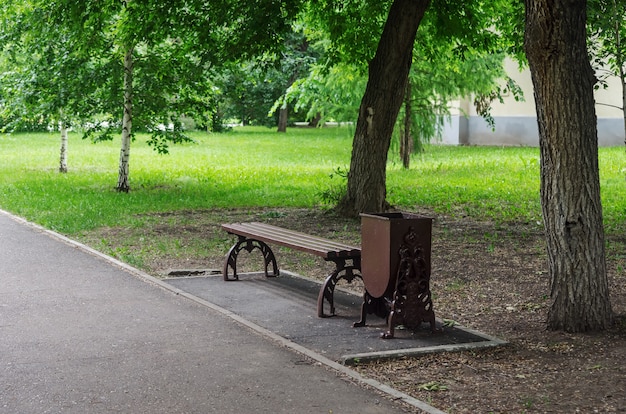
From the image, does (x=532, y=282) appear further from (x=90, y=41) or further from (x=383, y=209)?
(x=90, y=41)

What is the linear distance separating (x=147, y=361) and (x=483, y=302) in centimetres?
361

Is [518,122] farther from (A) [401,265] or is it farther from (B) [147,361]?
(B) [147,361]

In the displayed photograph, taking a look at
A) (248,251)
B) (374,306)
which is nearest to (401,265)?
(374,306)

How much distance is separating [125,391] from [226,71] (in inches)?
592

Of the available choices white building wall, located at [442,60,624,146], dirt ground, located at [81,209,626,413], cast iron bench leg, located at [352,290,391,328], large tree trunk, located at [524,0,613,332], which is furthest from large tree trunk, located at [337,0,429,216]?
white building wall, located at [442,60,624,146]

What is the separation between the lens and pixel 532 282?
32.7ft

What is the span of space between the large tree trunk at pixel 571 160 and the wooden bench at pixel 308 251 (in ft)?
5.77

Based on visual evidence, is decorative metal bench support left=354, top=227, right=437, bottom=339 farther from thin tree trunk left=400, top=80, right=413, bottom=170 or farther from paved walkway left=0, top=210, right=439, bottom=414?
thin tree trunk left=400, top=80, right=413, bottom=170

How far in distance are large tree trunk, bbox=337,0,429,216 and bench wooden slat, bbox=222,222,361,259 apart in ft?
15.1

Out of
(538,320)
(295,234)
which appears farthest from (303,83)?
(538,320)

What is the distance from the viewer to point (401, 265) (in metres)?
7.43

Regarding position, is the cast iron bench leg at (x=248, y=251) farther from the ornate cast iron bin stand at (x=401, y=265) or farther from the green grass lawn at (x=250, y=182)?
the green grass lawn at (x=250, y=182)

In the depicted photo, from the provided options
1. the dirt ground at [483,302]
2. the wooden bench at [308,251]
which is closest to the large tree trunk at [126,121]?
the dirt ground at [483,302]

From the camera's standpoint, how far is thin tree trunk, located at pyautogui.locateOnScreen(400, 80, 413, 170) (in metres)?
22.9
